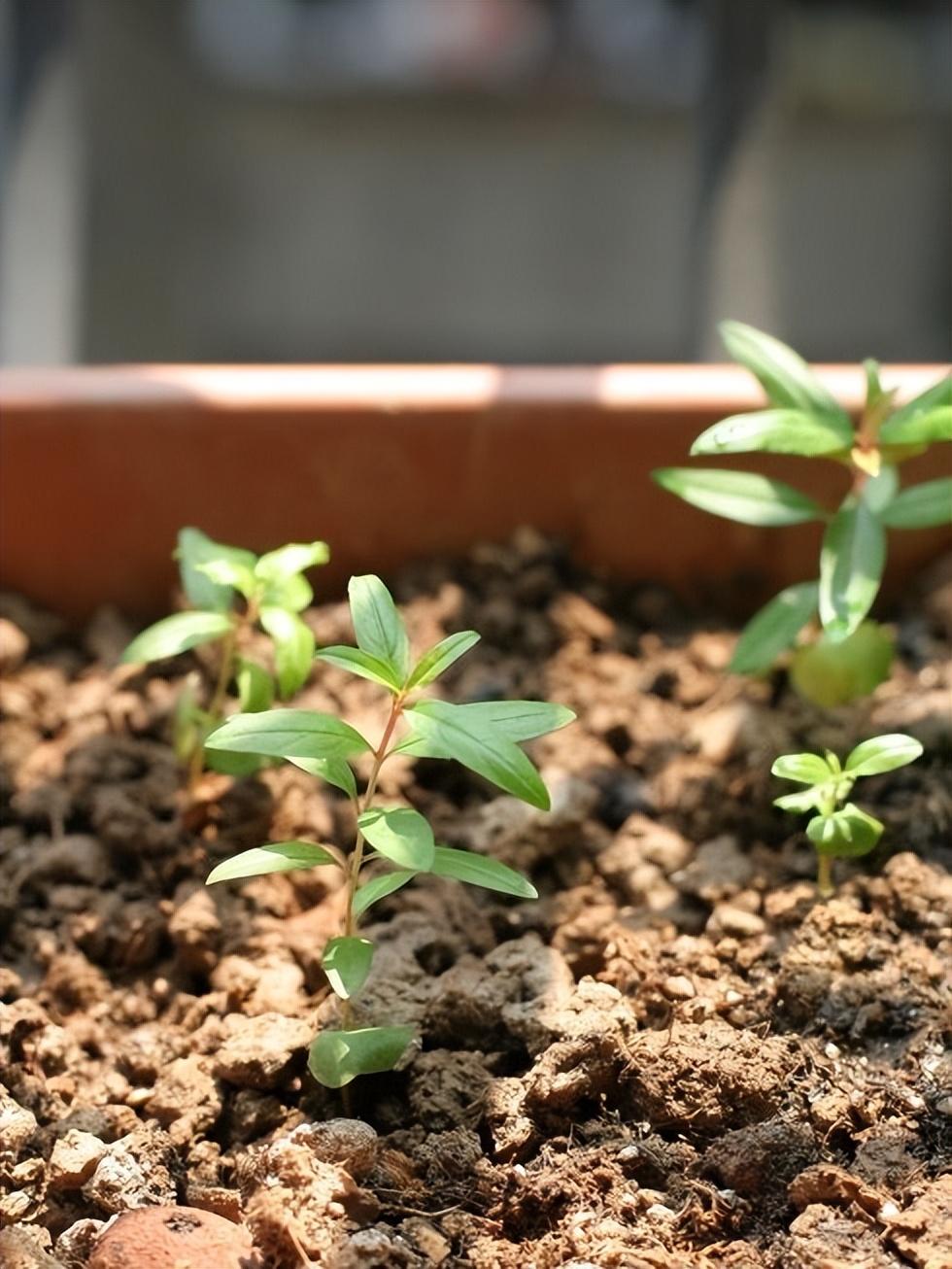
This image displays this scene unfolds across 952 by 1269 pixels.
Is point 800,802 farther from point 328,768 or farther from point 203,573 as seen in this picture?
point 203,573

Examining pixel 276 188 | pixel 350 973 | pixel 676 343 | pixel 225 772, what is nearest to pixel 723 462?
pixel 225 772

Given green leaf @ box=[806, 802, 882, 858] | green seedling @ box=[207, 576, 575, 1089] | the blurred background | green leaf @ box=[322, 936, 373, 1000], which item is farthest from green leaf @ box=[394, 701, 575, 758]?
the blurred background

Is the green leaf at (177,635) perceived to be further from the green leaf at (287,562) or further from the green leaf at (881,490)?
the green leaf at (881,490)

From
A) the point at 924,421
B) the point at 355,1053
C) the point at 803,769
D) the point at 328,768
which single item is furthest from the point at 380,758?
the point at 924,421

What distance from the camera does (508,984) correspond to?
991mm

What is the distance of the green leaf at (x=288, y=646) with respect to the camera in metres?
1.09

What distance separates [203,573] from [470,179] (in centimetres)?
178

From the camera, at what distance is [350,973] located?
880mm

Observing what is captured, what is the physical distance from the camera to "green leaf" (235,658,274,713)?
1.11m

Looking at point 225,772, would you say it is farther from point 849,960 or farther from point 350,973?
point 849,960

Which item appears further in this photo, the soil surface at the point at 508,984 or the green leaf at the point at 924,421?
the green leaf at the point at 924,421

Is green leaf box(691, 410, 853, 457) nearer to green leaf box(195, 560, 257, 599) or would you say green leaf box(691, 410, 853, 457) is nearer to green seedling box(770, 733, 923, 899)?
green seedling box(770, 733, 923, 899)

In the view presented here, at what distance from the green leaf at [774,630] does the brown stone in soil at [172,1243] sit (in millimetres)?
566

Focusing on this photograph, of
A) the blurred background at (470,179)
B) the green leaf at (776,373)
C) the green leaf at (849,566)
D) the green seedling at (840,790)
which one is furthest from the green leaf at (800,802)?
the blurred background at (470,179)
